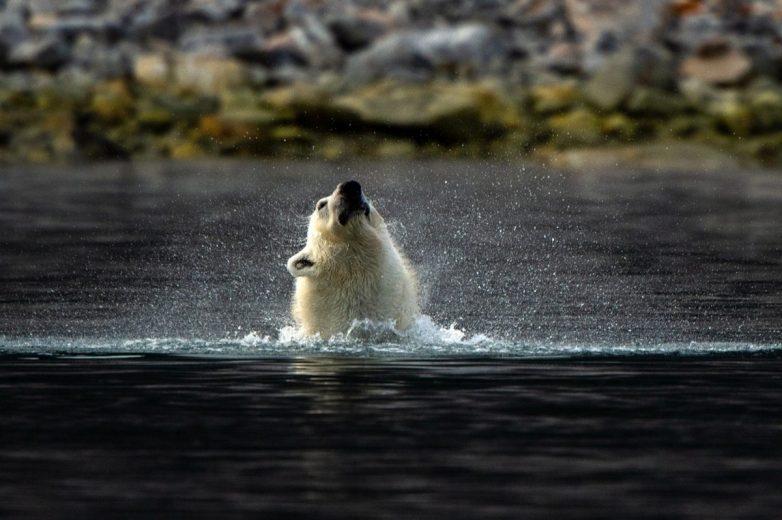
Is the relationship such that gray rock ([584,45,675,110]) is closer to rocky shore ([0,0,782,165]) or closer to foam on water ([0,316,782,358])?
rocky shore ([0,0,782,165])

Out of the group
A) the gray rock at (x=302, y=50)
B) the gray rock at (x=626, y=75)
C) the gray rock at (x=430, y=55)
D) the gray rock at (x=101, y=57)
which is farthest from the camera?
the gray rock at (x=302, y=50)

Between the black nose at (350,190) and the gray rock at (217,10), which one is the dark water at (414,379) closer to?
the black nose at (350,190)

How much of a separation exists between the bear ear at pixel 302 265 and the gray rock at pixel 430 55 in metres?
42.6

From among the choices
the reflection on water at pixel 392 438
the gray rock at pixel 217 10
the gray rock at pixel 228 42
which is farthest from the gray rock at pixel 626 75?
the reflection on water at pixel 392 438

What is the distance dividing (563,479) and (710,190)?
32.2m

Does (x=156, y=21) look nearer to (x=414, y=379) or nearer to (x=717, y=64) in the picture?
(x=717, y=64)

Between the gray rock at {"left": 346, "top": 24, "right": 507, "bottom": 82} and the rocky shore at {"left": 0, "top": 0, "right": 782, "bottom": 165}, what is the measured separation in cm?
7

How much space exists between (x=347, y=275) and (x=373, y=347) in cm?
86

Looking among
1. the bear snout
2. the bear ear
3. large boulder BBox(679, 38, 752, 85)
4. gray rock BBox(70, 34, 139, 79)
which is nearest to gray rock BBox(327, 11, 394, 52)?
gray rock BBox(70, 34, 139, 79)

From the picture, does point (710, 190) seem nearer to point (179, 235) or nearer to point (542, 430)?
point (179, 235)

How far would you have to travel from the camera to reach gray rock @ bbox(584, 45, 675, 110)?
56.5 metres

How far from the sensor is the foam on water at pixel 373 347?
17672 mm

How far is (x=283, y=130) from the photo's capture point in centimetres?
5712

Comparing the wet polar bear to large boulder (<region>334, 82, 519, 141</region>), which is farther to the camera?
large boulder (<region>334, 82, 519, 141</region>)
